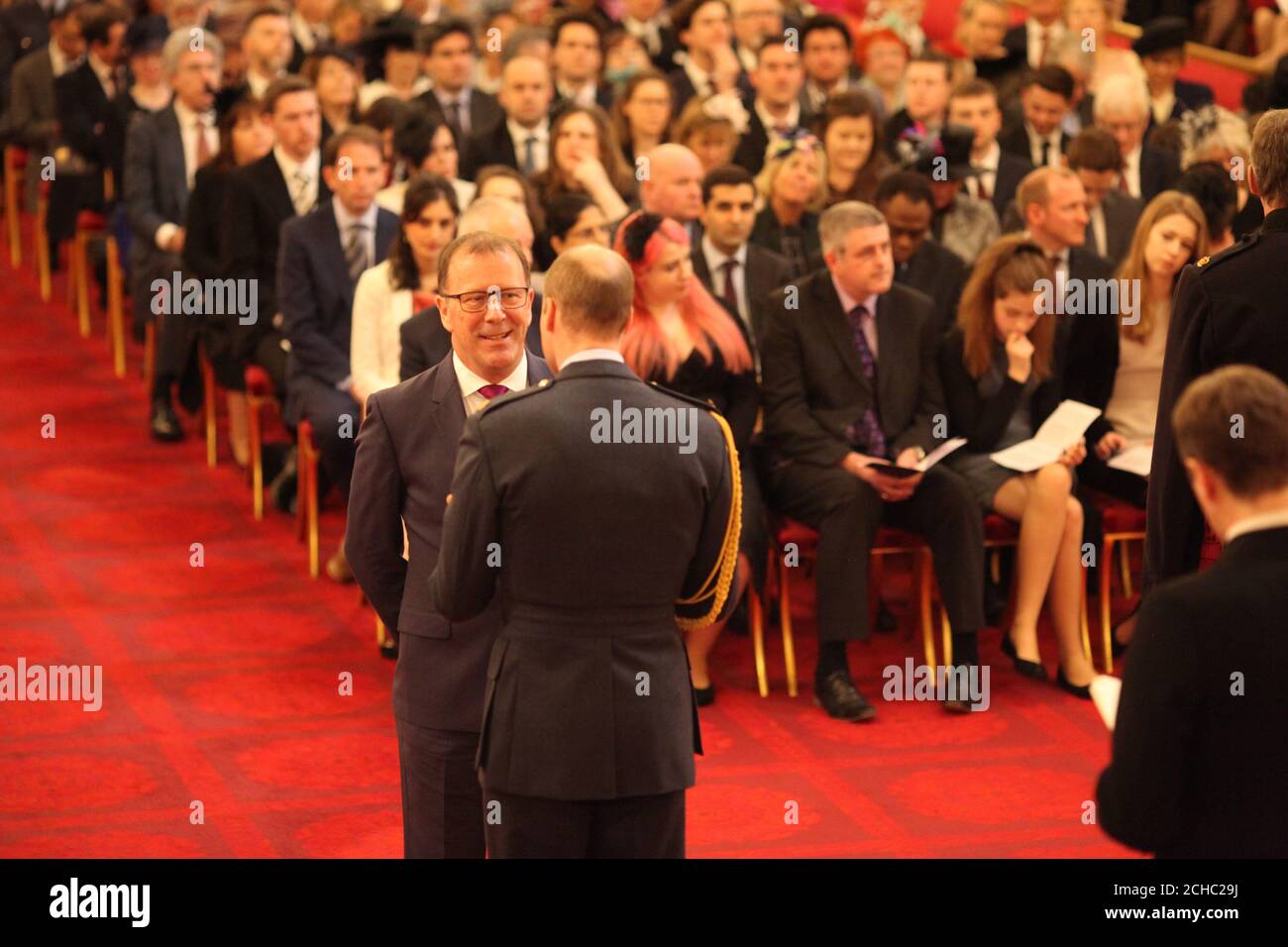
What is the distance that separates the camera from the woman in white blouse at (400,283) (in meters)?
6.14

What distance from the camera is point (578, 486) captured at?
306 centimetres

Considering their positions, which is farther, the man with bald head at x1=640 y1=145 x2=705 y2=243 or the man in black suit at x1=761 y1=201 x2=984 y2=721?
the man with bald head at x1=640 y1=145 x2=705 y2=243

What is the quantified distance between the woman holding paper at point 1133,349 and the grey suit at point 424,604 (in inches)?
128

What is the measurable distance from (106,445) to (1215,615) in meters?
6.44

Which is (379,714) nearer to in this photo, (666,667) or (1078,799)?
(1078,799)

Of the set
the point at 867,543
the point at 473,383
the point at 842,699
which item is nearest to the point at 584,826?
the point at 473,383

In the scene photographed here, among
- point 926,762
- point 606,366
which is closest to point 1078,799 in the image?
point 926,762

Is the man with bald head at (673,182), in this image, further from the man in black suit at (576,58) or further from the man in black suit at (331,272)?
the man in black suit at (576,58)

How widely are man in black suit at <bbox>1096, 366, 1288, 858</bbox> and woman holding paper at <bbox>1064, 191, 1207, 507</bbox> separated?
3.74 meters

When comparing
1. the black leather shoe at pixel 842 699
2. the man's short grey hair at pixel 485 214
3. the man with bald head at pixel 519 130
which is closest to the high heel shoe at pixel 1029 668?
the black leather shoe at pixel 842 699

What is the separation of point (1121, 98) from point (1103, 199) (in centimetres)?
78

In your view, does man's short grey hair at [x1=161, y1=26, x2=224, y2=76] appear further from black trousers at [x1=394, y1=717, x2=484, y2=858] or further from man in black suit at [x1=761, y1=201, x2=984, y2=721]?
black trousers at [x1=394, y1=717, x2=484, y2=858]

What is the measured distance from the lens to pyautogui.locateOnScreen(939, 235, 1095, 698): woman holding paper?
6.03 meters

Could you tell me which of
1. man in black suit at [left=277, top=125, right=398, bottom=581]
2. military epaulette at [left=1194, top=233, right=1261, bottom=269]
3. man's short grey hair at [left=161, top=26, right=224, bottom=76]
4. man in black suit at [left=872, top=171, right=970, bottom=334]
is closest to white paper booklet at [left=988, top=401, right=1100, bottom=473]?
man in black suit at [left=872, top=171, right=970, bottom=334]
